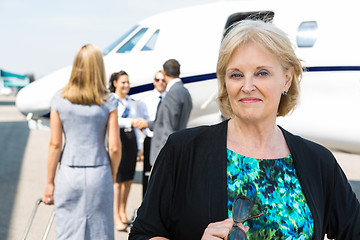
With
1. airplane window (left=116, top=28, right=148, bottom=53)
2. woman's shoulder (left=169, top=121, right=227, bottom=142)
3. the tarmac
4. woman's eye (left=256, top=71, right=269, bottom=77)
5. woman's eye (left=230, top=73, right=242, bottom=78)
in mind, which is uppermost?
airplane window (left=116, top=28, right=148, bottom=53)

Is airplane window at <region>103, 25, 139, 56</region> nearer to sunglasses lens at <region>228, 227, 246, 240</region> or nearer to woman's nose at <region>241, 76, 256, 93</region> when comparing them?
woman's nose at <region>241, 76, 256, 93</region>

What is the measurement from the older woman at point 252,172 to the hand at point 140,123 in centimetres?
346

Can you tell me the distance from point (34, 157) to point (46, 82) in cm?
401

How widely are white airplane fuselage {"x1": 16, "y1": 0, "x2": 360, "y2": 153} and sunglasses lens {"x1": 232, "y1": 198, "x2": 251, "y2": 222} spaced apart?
16.5 ft

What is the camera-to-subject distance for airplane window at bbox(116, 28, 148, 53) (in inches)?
306

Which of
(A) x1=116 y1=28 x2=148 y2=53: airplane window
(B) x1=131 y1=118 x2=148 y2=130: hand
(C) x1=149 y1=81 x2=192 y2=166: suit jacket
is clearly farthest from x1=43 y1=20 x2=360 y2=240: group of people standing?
(A) x1=116 y1=28 x2=148 y2=53: airplane window

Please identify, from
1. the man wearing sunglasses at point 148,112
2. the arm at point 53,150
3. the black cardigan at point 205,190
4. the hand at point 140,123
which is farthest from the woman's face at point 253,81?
the man wearing sunglasses at point 148,112

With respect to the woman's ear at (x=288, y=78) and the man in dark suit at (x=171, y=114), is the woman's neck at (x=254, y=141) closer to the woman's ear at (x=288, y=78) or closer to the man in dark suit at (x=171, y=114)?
the woman's ear at (x=288, y=78)

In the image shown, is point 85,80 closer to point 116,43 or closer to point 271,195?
point 271,195

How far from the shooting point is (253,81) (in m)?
1.61

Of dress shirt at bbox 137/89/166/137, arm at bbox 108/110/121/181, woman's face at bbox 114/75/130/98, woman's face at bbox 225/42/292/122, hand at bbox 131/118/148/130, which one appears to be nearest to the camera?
woman's face at bbox 225/42/292/122

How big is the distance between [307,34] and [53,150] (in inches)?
177

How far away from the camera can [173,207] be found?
1.54 m

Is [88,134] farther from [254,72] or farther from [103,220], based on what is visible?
[254,72]
